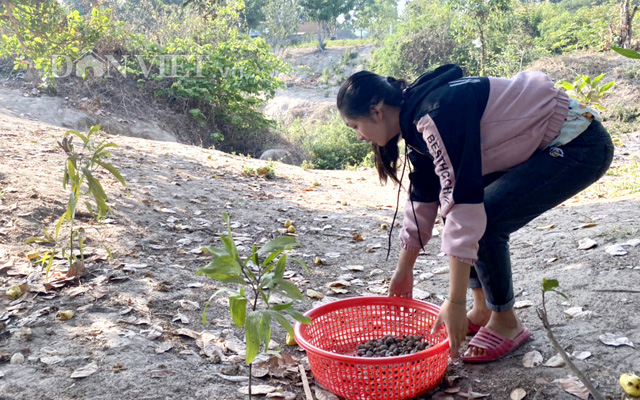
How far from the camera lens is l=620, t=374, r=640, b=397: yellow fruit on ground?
1745mm

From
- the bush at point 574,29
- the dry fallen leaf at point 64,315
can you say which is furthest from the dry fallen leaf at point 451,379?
the bush at point 574,29

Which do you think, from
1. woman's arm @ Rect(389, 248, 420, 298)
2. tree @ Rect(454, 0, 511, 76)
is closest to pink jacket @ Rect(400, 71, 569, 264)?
woman's arm @ Rect(389, 248, 420, 298)

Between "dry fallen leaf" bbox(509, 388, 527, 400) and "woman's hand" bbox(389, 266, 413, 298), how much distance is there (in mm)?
628

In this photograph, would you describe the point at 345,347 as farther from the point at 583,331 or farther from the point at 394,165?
the point at 583,331

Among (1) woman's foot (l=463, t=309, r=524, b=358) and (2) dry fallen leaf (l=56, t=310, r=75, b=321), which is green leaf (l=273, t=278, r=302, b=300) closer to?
(1) woman's foot (l=463, t=309, r=524, b=358)

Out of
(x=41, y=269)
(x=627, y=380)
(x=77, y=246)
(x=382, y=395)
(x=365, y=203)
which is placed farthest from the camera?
(x=365, y=203)

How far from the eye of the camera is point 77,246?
118 inches

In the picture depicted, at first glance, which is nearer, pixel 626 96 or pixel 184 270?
pixel 184 270

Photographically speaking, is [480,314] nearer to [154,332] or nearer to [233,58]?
[154,332]

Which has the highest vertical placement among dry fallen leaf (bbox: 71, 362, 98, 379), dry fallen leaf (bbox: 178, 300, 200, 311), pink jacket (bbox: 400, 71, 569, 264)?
pink jacket (bbox: 400, 71, 569, 264)

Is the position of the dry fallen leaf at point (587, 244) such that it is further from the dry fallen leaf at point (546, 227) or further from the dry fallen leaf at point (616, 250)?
the dry fallen leaf at point (546, 227)

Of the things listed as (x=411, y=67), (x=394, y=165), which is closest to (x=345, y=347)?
(x=394, y=165)

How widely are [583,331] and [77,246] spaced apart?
8.33 feet

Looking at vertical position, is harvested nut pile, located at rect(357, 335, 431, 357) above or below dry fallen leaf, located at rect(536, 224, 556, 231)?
above
